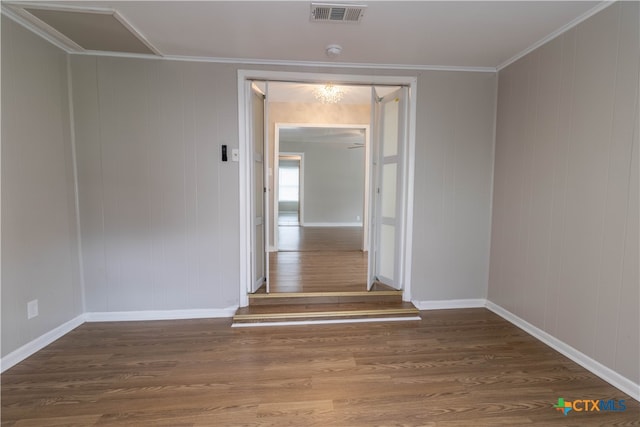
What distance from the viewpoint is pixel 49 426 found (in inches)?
60.6

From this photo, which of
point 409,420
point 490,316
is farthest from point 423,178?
point 409,420

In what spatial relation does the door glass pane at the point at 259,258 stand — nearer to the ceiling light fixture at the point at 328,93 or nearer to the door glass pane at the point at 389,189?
the door glass pane at the point at 389,189

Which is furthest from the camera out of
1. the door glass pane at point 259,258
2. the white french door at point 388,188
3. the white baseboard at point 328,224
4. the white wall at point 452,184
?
the white baseboard at point 328,224

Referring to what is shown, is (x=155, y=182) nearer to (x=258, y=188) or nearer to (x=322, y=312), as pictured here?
(x=258, y=188)

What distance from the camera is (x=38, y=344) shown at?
88.8 inches

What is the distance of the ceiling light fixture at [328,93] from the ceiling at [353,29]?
1.39 m

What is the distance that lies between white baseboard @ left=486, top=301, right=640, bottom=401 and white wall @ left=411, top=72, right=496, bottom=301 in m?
0.50

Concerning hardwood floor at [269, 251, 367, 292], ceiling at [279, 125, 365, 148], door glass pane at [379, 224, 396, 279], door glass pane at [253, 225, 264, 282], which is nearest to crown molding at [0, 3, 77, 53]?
door glass pane at [253, 225, 264, 282]

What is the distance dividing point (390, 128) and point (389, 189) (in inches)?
26.5

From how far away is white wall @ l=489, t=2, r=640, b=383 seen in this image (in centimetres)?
179

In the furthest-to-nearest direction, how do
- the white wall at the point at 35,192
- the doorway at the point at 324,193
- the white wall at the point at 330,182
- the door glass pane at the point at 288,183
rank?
the door glass pane at the point at 288,183
the white wall at the point at 330,182
the doorway at the point at 324,193
the white wall at the point at 35,192

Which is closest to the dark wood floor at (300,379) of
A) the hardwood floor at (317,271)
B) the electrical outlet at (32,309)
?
the electrical outlet at (32,309)

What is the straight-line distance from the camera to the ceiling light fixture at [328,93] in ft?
13.6

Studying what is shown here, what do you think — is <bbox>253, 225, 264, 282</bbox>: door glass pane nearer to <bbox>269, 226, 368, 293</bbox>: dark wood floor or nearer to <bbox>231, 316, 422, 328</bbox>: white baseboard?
<bbox>269, 226, 368, 293</bbox>: dark wood floor
